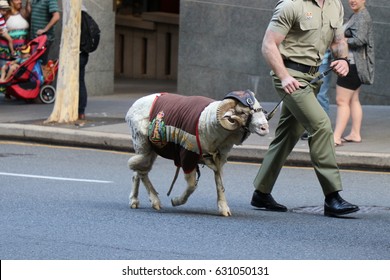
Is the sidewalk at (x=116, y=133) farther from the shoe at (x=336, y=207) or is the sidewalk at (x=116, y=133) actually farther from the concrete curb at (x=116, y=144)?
the shoe at (x=336, y=207)

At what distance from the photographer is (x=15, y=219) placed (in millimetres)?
9586

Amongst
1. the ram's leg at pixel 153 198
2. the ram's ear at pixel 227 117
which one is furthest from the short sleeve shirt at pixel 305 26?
the ram's leg at pixel 153 198

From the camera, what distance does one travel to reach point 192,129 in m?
9.34

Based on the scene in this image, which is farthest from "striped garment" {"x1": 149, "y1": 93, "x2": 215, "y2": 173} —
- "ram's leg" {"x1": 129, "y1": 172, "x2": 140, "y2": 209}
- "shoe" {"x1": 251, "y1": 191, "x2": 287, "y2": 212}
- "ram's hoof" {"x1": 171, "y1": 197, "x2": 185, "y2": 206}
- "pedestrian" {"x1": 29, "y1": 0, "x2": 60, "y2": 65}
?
"pedestrian" {"x1": 29, "y1": 0, "x2": 60, "y2": 65}

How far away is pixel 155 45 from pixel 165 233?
15.9m

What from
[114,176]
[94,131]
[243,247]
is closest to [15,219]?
[243,247]

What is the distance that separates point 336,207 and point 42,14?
427 inches

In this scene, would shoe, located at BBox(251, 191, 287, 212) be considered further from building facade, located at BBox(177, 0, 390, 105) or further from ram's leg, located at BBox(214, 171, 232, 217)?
building facade, located at BBox(177, 0, 390, 105)

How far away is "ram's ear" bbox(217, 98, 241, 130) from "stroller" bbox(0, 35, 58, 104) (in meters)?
9.68

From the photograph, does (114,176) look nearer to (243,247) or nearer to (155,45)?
(243,247)

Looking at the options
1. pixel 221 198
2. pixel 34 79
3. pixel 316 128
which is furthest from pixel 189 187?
pixel 34 79

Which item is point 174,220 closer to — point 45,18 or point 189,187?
point 189,187

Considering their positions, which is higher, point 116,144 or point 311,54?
point 311,54

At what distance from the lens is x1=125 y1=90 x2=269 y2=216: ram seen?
915 centimetres
